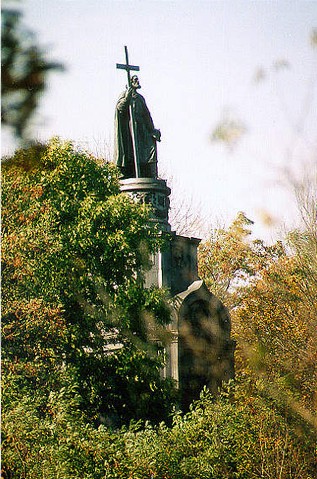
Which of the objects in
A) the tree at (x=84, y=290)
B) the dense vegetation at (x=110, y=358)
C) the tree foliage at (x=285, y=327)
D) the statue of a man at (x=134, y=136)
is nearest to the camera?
the dense vegetation at (x=110, y=358)

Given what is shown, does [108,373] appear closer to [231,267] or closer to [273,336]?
[273,336]

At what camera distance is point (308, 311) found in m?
→ 14.4

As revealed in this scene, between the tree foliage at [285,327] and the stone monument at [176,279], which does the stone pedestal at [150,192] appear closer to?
the stone monument at [176,279]

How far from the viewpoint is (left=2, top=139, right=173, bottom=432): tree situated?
1449 cm

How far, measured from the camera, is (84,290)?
1617cm

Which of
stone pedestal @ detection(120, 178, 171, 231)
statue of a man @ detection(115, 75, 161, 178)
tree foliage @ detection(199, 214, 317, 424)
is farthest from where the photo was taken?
statue of a man @ detection(115, 75, 161, 178)

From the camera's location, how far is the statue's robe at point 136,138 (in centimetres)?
1945

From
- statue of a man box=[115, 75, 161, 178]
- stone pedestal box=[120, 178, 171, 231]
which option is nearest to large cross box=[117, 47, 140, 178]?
statue of a man box=[115, 75, 161, 178]

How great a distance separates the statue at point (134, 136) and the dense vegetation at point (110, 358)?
0.86 meters

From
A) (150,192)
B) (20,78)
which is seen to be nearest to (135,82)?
(150,192)

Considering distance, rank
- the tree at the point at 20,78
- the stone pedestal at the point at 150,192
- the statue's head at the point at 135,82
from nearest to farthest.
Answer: the tree at the point at 20,78, the stone pedestal at the point at 150,192, the statue's head at the point at 135,82

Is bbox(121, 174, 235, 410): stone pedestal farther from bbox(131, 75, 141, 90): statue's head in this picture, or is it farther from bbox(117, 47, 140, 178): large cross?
bbox(131, 75, 141, 90): statue's head

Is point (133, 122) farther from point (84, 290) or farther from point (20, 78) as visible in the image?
point (20, 78)

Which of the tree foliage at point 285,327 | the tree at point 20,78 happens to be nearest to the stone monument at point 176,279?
the tree foliage at point 285,327
